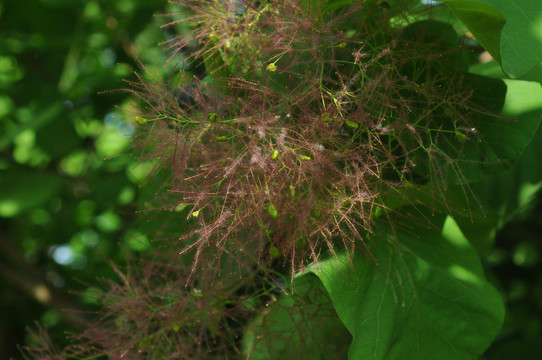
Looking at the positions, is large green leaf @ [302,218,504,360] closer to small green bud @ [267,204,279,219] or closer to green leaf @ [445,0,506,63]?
small green bud @ [267,204,279,219]

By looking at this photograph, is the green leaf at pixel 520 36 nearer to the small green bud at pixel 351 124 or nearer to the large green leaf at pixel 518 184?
the small green bud at pixel 351 124

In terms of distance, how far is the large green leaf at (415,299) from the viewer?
810mm

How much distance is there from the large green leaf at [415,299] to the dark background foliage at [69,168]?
36.0 inches

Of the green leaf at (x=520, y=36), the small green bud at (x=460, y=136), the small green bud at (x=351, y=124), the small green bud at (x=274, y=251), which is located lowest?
the small green bud at (x=274, y=251)

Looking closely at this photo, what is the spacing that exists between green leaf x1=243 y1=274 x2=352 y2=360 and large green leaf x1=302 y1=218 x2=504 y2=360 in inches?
3.7

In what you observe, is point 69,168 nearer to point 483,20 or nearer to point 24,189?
point 24,189

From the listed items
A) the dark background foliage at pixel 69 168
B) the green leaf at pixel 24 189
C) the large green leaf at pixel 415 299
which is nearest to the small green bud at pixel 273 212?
the large green leaf at pixel 415 299

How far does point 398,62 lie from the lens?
81 cm

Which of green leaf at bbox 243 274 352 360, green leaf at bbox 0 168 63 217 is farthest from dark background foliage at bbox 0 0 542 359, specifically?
green leaf at bbox 243 274 352 360

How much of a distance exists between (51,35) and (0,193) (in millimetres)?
624

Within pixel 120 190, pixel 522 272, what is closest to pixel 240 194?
pixel 120 190

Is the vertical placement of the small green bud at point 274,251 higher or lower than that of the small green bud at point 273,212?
lower

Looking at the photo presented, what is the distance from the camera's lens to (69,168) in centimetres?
233

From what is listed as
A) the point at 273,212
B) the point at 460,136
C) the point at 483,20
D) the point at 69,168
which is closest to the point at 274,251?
the point at 273,212
